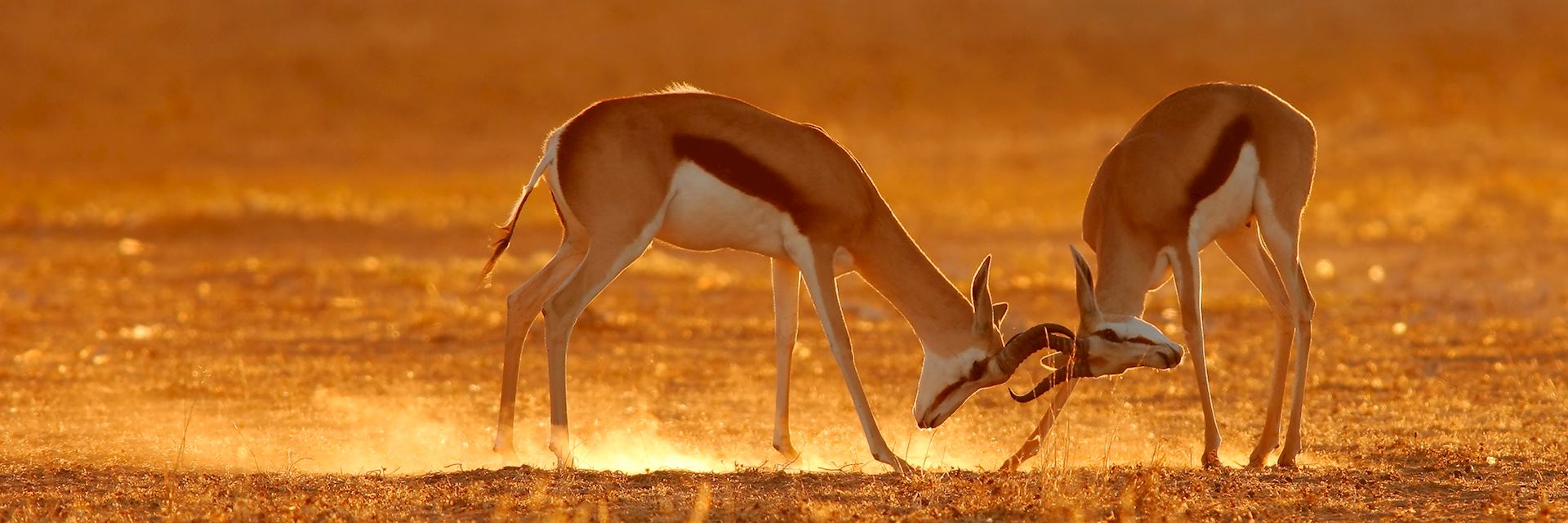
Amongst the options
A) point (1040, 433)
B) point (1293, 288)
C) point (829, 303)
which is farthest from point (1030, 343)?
point (1293, 288)

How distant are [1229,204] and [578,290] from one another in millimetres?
3280

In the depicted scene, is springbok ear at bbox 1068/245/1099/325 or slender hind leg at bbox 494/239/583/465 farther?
slender hind leg at bbox 494/239/583/465

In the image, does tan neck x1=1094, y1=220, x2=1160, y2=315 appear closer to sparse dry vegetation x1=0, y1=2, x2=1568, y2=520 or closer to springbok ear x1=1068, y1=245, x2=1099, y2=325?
springbok ear x1=1068, y1=245, x2=1099, y2=325

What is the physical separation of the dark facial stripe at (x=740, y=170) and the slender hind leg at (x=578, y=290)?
0.34m

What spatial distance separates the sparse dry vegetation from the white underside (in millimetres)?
1203

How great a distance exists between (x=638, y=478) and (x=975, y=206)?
76.9ft

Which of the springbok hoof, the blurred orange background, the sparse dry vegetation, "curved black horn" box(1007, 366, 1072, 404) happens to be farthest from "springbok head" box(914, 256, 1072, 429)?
the blurred orange background

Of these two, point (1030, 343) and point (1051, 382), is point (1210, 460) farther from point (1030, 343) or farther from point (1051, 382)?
point (1030, 343)

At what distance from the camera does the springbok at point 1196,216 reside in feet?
27.3

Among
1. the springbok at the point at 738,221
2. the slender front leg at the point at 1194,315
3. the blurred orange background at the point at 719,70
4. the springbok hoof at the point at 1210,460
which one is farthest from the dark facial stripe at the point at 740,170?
the blurred orange background at the point at 719,70

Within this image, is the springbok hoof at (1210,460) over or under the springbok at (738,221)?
under

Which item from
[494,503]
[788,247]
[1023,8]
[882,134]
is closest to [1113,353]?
[788,247]

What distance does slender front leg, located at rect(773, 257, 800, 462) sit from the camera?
9.27 m

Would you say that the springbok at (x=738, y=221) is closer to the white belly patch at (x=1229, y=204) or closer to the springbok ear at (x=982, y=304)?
the springbok ear at (x=982, y=304)
